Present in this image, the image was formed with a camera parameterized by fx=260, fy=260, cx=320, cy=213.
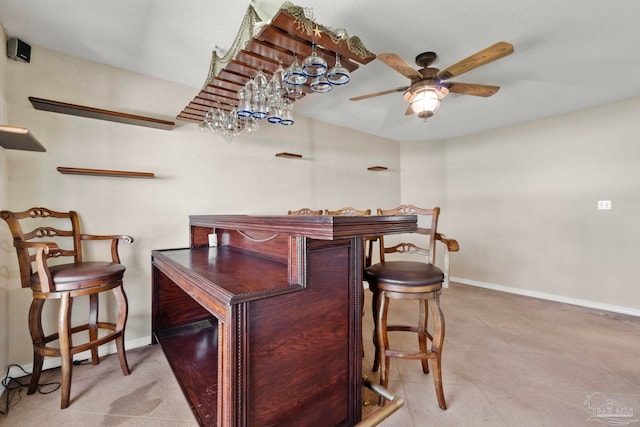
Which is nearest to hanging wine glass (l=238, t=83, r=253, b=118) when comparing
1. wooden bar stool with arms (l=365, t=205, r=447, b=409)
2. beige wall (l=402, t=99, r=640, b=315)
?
wooden bar stool with arms (l=365, t=205, r=447, b=409)

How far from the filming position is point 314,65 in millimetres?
1505

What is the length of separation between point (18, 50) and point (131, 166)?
99 cm

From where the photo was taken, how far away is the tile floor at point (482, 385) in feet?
4.72

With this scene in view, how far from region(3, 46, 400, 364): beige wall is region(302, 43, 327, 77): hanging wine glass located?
155cm

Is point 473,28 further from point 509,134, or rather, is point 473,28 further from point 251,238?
point 509,134

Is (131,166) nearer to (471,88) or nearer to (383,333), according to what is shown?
(383,333)

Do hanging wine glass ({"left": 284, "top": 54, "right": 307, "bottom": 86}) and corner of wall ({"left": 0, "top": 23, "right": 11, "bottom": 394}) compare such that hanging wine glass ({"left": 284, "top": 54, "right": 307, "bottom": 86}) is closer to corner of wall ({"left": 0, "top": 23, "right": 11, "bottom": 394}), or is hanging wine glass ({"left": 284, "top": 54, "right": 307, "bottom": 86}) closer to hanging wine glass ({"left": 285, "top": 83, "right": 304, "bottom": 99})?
hanging wine glass ({"left": 285, "top": 83, "right": 304, "bottom": 99})

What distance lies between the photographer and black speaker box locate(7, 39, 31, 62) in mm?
1822

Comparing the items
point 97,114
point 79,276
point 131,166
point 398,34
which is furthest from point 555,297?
point 97,114

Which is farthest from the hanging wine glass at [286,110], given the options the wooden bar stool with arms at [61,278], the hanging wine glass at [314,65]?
the wooden bar stool with arms at [61,278]

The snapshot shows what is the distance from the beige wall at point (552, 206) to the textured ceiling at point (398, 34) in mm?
723

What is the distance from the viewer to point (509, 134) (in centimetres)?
389

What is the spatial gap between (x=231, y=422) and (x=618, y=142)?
4.70m

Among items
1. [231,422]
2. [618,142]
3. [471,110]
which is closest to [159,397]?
[231,422]
